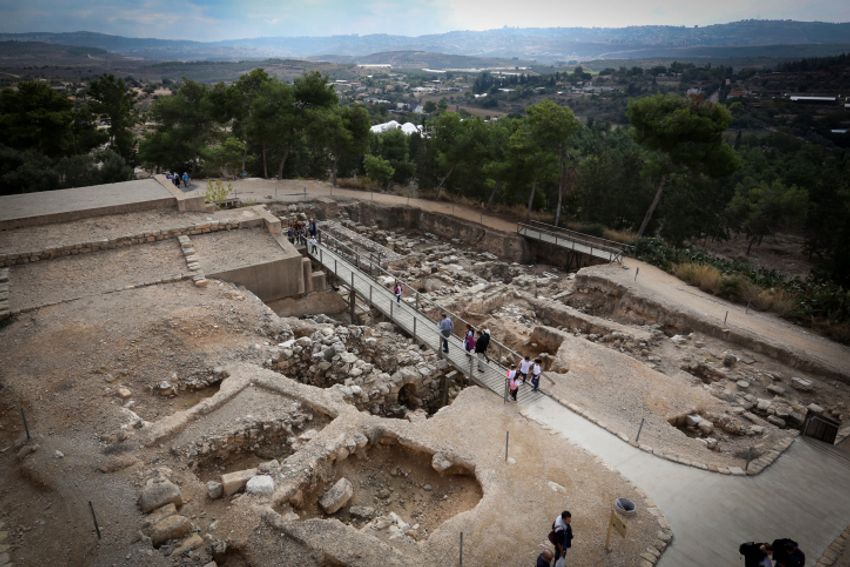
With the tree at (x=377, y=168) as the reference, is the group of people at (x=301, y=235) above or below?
below

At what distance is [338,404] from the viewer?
11.6m

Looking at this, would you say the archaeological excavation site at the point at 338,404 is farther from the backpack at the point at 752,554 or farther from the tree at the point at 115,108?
the tree at the point at 115,108

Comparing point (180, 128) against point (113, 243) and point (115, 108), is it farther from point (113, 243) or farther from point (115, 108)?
→ point (113, 243)

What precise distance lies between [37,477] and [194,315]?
6.10 m

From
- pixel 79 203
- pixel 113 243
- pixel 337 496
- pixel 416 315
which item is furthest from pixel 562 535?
pixel 79 203

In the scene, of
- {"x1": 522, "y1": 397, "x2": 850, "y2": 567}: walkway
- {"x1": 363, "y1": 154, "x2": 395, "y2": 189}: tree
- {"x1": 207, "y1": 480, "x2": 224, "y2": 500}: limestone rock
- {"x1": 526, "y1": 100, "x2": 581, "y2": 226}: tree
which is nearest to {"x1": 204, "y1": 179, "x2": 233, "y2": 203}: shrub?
{"x1": 363, "y1": 154, "x2": 395, "y2": 189}: tree

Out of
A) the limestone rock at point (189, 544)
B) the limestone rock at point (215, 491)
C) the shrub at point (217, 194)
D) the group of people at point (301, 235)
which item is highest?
the shrub at point (217, 194)

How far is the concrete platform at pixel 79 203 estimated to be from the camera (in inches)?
714

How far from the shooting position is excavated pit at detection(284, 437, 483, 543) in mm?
9258

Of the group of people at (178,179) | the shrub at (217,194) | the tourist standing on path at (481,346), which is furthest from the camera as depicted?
the group of people at (178,179)

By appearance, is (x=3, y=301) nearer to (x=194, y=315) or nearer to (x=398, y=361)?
(x=194, y=315)

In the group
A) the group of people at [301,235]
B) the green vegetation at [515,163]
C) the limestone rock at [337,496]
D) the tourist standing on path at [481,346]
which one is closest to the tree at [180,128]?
the green vegetation at [515,163]

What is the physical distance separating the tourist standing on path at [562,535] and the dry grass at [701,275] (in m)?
15.7

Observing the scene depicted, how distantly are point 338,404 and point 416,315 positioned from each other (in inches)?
210
